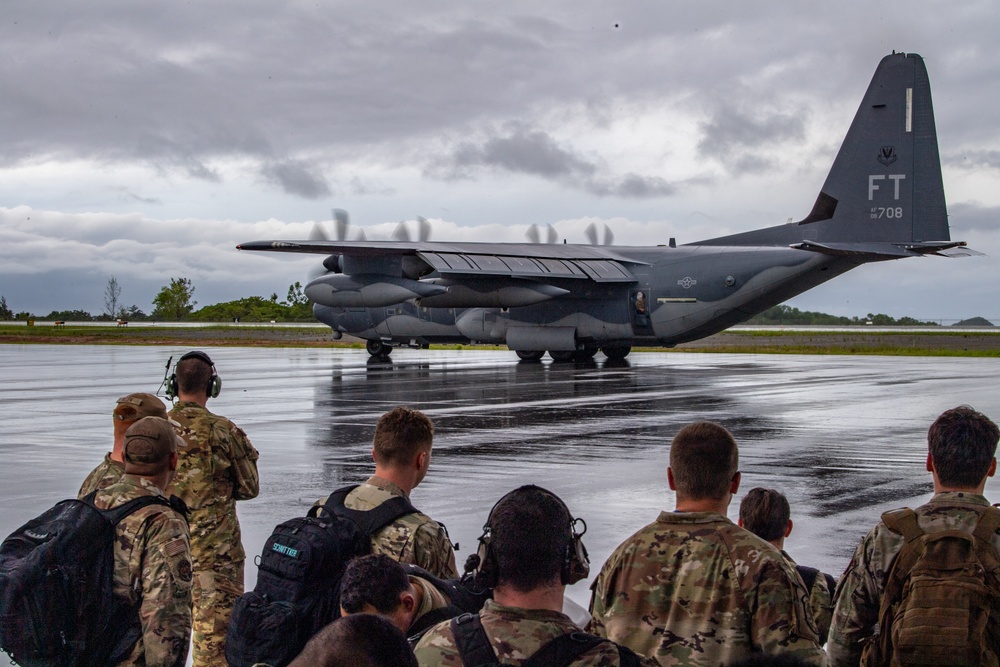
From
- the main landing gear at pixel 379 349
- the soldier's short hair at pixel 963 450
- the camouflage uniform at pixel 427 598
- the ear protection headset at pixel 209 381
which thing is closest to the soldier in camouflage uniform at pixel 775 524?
the soldier's short hair at pixel 963 450

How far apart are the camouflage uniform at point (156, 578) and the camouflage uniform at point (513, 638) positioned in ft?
4.45

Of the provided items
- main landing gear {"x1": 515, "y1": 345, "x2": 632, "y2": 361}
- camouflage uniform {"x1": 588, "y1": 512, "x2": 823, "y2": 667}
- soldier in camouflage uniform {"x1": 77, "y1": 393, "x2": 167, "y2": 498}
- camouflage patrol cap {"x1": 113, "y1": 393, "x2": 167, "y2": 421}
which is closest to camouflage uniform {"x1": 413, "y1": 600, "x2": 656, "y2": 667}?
camouflage uniform {"x1": 588, "y1": 512, "x2": 823, "y2": 667}

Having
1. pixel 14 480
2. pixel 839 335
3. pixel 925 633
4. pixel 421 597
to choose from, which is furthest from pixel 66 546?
pixel 839 335

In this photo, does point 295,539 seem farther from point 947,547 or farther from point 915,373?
point 915,373

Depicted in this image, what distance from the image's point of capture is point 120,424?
5211mm

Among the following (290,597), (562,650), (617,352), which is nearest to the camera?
(562,650)

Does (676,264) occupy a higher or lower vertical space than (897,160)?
lower

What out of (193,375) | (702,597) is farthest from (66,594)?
(193,375)

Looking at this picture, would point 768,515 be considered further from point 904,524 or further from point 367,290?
point 367,290

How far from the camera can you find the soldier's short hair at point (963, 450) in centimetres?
376

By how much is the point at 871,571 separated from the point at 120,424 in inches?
147

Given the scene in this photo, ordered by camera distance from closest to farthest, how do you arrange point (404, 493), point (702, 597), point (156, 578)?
point (702, 597)
point (156, 578)
point (404, 493)

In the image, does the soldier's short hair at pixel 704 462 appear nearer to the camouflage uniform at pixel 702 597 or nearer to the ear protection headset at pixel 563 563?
the camouflage uniform at pixel 702 597

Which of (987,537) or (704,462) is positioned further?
(704,462)
